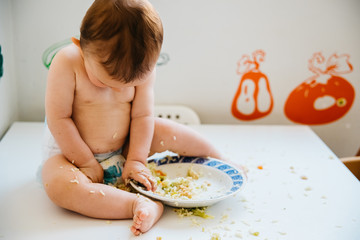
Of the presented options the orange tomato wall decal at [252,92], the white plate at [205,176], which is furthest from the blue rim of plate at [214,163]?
the orange tomato wall decal at [252,92]

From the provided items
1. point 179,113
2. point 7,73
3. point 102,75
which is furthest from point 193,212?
point 7,73

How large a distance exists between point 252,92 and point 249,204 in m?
0.58

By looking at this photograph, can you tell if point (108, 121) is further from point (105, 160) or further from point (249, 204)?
point (249, 204)

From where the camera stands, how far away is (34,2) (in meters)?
1.19

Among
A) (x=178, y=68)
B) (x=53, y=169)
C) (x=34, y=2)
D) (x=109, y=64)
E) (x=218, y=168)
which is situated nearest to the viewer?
(x=109, y=64)

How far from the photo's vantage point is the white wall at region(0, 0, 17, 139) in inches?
43.9

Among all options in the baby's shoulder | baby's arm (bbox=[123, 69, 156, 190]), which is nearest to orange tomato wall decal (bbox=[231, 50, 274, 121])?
baby's arm (bbox=[123, 69, 156, 190])

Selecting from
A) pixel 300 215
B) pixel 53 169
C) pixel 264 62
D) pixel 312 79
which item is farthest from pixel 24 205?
pixel 312 79

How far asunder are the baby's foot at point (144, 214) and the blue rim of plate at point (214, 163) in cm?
18

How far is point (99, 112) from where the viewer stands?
83cm

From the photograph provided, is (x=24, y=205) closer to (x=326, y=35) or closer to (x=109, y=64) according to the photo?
(x=109, y=64)

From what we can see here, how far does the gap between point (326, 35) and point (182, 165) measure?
2.27 ft

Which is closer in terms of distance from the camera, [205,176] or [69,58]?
[69,58]

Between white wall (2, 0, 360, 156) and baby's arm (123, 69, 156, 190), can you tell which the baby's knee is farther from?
white wall (2, 0, 360, 156)
